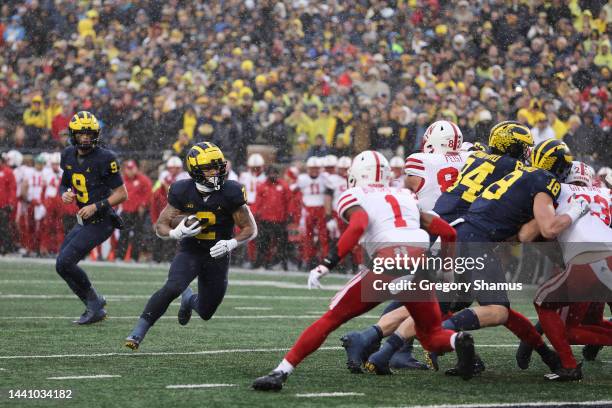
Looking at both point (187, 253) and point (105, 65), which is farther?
point (105, 65)

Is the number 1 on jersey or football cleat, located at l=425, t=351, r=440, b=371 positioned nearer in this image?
the number 1 on jersey

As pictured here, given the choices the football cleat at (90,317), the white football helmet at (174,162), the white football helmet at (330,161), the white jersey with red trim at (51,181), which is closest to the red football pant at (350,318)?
the football cleat at (90,317)

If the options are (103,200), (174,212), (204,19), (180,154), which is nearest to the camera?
(174,212)

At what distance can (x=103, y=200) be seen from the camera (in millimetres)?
10141

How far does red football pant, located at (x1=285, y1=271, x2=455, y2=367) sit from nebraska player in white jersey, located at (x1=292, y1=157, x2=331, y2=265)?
10585 millimetres

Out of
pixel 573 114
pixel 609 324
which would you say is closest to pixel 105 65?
pixel 573 114

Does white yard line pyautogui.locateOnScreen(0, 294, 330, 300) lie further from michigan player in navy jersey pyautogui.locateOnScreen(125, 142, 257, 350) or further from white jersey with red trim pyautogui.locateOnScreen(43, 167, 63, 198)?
white jersey with red trim pyautogui.locateOnScreen(43, 167, 63, 198)

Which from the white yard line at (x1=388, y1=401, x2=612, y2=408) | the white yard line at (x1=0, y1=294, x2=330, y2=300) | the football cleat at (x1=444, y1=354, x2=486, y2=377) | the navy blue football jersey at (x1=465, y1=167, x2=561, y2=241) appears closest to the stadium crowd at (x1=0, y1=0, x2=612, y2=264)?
the white yard line at (x1=0, y1=294, x2=330, y2=300)

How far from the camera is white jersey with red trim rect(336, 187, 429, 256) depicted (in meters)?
6.49

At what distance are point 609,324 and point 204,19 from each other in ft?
53.9

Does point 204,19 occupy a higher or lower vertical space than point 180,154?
higher

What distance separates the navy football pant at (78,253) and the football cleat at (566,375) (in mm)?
4316

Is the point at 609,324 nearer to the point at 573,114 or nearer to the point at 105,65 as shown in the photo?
the point at 573,114

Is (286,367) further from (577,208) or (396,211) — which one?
(577,208)
